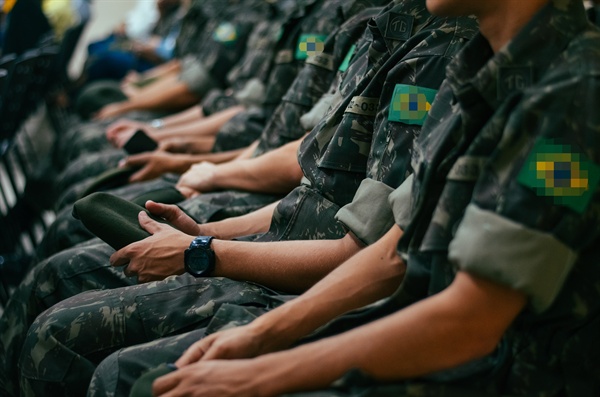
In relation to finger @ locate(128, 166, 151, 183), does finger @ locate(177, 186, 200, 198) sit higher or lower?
higher

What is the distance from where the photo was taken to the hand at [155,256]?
1.71 m

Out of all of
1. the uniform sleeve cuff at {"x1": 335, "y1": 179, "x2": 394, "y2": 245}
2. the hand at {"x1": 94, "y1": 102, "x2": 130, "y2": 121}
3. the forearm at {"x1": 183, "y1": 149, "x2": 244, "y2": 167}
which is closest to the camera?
the uniform sleeve cuff at {"x1": 335, "y1": 179, "x2": 394, "y2": 245}

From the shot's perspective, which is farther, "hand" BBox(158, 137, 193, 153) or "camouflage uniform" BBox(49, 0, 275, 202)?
"camouflage uniform" BBox(49, 0, 275, 202)

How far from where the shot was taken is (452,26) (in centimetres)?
157

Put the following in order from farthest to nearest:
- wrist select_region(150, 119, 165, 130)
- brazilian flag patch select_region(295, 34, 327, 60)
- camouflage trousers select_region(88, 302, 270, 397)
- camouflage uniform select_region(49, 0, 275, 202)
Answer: camouflage uniform select_region(49, 0, 275, 202)
wrist select_region(150, 119, 165, 130)
brazilian flag patch select_region(295, 34, 327, 60)
camouflage trousers select_region(88, 302, 270, 397)

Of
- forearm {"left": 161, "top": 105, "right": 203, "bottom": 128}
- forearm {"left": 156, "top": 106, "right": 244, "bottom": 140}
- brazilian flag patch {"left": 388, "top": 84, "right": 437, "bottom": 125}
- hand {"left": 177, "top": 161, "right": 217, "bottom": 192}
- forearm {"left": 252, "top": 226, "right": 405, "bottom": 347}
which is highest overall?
brazilian flag patch {"left": 388, "top": 84, "right": 437, "bottom": 125}

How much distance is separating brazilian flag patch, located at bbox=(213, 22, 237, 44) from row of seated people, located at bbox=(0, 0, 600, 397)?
4.15 ft

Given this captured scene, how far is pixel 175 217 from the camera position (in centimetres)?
191

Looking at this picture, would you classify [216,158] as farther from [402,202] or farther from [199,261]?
[402,202]

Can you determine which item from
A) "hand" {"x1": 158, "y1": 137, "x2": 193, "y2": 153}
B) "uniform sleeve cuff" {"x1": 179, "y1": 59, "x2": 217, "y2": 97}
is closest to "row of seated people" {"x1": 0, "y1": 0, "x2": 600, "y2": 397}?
"hand" {"x1": 158, "y1": 137, "x2": 193, "y2": 153}

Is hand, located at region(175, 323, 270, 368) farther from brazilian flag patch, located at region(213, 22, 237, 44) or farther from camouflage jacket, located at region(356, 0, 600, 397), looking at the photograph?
brazilian flag patch, located at region(213, 22, 237, 44)

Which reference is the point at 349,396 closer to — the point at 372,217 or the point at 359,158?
the point at 372,217

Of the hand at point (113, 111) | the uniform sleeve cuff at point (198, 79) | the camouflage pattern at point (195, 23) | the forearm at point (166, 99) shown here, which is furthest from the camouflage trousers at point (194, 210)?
the camouflage pattern at point (195, 23)

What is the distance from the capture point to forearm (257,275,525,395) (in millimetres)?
1135
